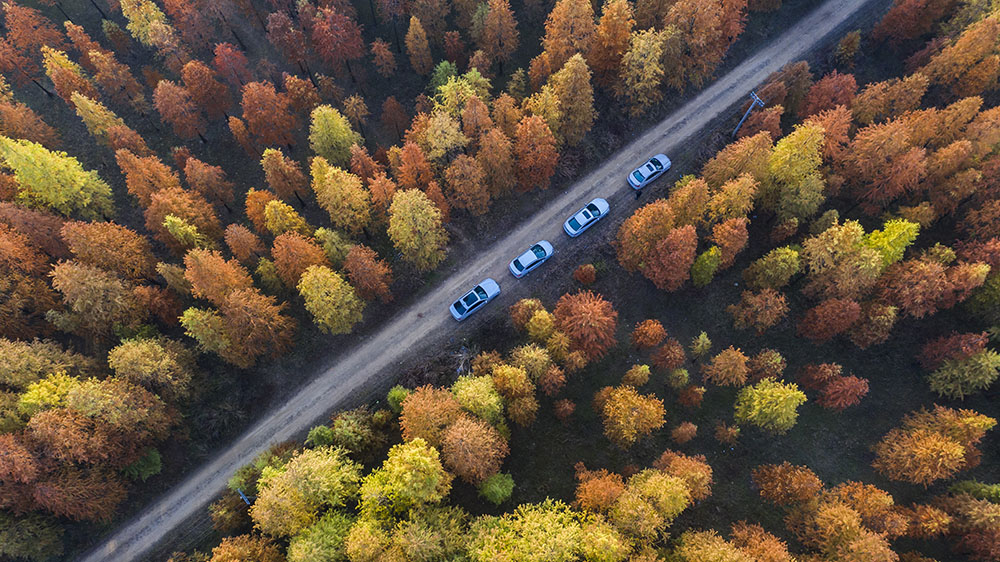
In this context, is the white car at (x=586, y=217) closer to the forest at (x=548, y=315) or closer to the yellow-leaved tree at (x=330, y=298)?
the forest at (x=548, y=315)

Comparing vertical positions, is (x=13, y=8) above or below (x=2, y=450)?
above

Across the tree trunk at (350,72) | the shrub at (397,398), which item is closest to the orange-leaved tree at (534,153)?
the shrub at (397,398)

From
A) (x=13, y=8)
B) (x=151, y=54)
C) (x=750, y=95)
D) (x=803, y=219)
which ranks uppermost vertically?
(x=13, y=8)

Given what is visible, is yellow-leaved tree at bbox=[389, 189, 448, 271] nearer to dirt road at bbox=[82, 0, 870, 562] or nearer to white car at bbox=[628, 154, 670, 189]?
dirt road at bbox=[82, 0, 870, 562]

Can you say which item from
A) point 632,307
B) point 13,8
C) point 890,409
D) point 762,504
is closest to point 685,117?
point 632,307

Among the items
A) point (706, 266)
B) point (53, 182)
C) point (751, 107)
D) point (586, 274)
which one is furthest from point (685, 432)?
point (53, 182)

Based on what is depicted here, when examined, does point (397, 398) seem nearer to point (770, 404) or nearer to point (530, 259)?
point (530, 259)

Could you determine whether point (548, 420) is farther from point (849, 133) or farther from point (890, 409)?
point (849, 133)
